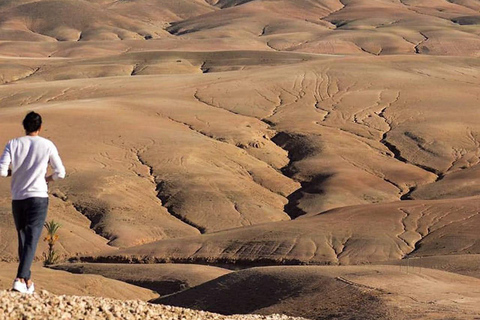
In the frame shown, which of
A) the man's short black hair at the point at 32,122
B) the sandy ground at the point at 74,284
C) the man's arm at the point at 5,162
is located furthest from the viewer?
the sandy ground at the point at 74,284

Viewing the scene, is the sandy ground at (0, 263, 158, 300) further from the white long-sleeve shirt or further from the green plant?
the white long-sleeve shirt

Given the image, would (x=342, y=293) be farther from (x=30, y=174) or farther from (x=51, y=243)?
(x=51, y=243)

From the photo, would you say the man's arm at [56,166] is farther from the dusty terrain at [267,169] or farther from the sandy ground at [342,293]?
the dusty terrain at [267,169]

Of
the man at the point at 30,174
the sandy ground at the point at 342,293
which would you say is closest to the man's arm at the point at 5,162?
the man at the point at 30,174

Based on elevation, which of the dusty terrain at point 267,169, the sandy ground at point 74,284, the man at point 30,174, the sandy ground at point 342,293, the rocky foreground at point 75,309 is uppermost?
the man at point 30,174

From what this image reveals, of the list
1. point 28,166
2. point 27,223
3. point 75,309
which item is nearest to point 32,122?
point 28,166

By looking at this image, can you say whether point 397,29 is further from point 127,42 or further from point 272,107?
point 272,107

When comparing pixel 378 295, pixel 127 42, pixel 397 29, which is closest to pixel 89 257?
pixel 378 295
